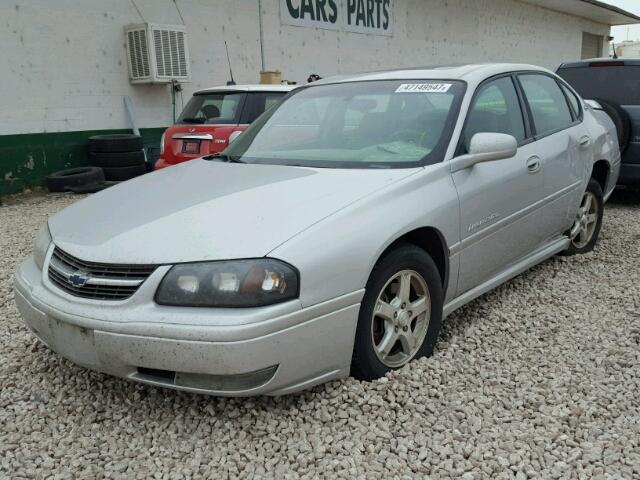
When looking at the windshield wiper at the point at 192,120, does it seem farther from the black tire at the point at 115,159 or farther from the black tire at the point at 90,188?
the black tire at the point at 115,159

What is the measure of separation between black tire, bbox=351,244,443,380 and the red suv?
489cm

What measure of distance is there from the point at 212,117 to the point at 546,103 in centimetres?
444

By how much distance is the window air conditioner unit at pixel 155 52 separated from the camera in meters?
9.55

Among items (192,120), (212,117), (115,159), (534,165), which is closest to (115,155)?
(115,159)

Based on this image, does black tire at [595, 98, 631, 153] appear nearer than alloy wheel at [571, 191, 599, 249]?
No

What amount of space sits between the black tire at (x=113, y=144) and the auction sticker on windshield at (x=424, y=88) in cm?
644

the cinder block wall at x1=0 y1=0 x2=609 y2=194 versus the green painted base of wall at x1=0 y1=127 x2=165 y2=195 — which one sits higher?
the cinder block wall at x1=0 y1=0 x2=609 y2=194

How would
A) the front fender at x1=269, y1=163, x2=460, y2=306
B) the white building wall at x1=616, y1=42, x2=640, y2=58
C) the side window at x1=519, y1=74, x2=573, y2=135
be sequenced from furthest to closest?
the white building wall at x1=616, y1=42, x2=640, y2=58
the side window at x1=519, y1=74, x2=573, y2=135
the front fender at x1=269, y1=163, x2=460, y2=306

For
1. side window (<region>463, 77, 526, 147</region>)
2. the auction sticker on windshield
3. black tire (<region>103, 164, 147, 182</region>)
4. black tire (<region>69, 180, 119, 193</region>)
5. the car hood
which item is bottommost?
black tire (<region>69, 180, 119, 193</region>)

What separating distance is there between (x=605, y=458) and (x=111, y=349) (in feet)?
6.45

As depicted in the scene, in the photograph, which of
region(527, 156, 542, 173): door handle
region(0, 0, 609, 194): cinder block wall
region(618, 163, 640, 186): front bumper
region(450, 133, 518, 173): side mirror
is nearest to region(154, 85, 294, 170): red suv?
region(0, 0, 609, 194): cinder block wall

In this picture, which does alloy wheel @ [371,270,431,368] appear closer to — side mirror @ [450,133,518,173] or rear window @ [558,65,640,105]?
side mirror @ [450,133,518,173]

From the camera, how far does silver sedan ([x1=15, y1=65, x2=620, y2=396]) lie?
2328 millimetres

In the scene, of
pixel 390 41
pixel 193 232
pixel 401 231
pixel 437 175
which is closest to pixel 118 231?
pixel 193 232
